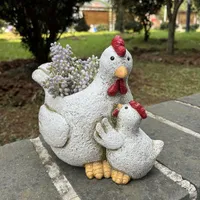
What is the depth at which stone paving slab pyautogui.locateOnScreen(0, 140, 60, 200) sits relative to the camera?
4.46 ft

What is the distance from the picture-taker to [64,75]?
1459 mm

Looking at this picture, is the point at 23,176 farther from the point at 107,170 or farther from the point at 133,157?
the point at 133,157

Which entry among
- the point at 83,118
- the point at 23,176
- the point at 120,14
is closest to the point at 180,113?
the point at 83,118

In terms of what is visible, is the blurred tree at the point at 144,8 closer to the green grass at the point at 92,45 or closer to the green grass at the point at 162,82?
the green grass at the point at 92,45

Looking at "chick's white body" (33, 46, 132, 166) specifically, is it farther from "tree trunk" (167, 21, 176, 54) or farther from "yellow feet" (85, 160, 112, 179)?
"tree trunk" (167, 21, 176, 54)

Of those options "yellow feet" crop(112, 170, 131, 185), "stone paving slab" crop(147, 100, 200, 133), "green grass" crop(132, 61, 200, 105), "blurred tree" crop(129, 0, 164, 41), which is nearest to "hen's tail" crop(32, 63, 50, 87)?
"yellow feet" crop(112, 170, 131, 185)

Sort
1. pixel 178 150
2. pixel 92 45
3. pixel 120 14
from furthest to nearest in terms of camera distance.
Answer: pixel 120 14 < pixel 92 45 < pixel 178 150

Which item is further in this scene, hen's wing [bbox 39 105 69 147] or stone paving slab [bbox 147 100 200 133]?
stone paving slab [bbox 147 100 200 133]

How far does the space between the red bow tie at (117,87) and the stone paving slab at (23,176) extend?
22.1 inches

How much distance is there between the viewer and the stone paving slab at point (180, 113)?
7.07ft

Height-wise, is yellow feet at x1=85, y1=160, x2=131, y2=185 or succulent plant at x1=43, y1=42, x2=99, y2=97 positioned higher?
succulent plant at x1=43, y1=42, x2=99, y2=97

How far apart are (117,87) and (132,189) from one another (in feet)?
1.64

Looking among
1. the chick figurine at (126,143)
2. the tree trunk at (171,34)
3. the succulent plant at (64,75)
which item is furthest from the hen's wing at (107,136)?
Answer: the tree trunk at (171,34)

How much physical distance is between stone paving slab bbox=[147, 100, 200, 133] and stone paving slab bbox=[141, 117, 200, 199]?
159 millimetres
